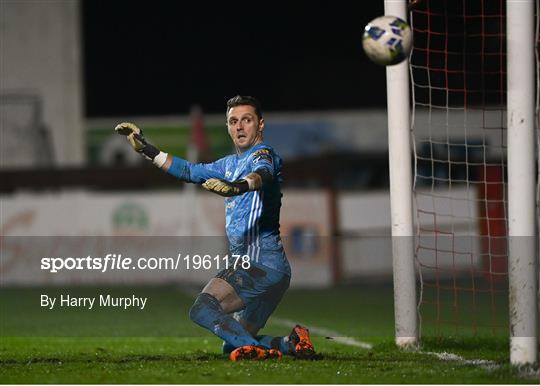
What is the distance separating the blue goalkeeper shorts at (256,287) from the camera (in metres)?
7.49

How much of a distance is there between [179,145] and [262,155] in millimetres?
18606

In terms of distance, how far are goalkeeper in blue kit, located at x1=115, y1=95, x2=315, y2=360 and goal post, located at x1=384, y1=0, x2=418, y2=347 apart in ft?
4.23

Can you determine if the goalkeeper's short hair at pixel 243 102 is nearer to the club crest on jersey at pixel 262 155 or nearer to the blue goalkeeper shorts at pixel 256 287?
the club crest on jersey at pixel 262 155

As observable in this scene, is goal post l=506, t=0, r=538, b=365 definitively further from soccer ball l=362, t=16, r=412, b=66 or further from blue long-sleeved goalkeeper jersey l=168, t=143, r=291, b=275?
blue long-sleeved goalkeeper jersey l=168, t=143, r=291, b=275

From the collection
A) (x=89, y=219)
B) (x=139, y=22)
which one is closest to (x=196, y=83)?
(x=139, y=22)

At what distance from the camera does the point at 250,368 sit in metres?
6.89

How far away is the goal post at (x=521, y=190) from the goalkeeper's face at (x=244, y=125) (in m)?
1.68

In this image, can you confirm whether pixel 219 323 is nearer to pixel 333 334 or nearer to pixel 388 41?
pixel 388 41

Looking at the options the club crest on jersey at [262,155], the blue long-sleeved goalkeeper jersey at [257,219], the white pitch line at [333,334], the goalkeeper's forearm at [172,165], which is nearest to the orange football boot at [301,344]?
the blue long-sleeved goalkeeper jersey at [257,219]

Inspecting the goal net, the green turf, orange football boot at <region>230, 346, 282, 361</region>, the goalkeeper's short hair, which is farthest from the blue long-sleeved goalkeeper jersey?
the goal net

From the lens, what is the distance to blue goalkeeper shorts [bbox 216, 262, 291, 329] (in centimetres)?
749

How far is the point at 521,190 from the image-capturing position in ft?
22.8

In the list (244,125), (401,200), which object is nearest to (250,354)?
(244,125)

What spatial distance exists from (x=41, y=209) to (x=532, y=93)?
15.6 meters
